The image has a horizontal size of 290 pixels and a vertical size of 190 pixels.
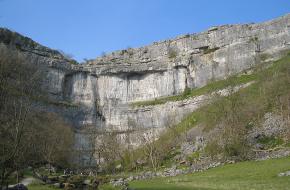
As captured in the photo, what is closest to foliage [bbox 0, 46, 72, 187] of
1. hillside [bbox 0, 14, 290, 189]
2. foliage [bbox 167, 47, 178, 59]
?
hillside [bbox 0, 14, 290, 189]

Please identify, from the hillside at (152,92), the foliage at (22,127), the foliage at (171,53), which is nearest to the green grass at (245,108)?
the hillside at (152,92)

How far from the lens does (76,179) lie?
29.1m

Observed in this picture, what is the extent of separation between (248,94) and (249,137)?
22.2 meters

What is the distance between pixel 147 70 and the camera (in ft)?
351

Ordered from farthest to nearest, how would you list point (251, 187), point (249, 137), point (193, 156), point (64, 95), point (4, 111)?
point (64, 95) < point (193, 156) < point (249, 137) < point (4, 111) < point (251, 187)

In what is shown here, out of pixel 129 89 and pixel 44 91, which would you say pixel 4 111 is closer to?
pixel 44 91

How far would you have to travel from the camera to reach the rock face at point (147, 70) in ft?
318

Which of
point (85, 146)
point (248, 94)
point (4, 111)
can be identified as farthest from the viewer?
point (85, 146)

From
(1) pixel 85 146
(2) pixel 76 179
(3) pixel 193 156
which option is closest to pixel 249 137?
(3) pixel 193 156

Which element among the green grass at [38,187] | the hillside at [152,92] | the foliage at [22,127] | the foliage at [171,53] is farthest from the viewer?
the foliage at [171,53]

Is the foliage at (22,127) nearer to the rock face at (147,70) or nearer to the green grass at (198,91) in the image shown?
the rock face at (147,70)

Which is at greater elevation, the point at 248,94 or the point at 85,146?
the point at 248,94

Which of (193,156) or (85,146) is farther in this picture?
(85,146)

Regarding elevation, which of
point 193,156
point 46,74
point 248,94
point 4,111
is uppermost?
point 46,74
